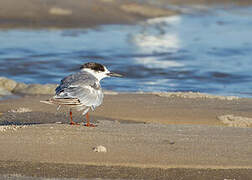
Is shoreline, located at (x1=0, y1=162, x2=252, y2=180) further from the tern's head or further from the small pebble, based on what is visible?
the tern's head

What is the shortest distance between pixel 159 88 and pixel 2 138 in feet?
19.2

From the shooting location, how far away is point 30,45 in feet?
55.6

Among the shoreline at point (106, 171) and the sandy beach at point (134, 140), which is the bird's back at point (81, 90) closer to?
the sandy beach at point (134, 140)

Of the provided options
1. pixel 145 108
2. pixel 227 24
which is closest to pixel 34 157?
pixel 145 108

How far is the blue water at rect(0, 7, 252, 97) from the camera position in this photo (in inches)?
504

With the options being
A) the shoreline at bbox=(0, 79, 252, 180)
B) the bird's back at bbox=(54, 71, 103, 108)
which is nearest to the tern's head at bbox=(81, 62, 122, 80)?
the bird's back at bbox=(54, 71, 103, 108)

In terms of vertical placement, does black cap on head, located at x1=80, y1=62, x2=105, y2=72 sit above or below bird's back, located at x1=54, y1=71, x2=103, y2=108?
above

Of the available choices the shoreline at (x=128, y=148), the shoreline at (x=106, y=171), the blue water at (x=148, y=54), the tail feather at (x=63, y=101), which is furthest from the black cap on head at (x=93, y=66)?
the blue water at (x=148, y=54)

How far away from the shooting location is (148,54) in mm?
16281

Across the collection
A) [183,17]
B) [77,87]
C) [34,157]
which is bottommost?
[34,157]

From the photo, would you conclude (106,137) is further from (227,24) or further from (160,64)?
(227,24)

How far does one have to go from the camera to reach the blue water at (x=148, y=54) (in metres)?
12.8

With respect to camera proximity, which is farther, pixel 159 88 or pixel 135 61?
pixel 135 61

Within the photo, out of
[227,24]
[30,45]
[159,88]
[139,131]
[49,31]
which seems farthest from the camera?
[227,24]
